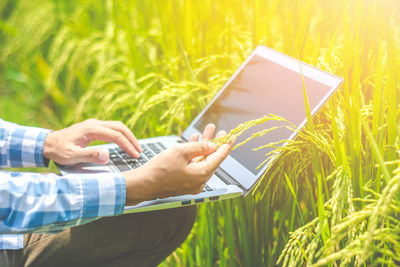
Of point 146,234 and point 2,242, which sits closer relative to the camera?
point 2,242

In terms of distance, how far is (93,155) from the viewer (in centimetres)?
125

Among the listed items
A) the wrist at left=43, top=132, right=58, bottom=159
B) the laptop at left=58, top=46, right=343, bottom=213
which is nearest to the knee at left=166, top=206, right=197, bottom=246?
the laptop at left=58, top=46, right=343, bottom=213

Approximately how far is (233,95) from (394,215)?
65cm

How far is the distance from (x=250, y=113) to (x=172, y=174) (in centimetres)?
45

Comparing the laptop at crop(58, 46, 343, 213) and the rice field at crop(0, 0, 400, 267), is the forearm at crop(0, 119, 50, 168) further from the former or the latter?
the rice field at crop(0, 0, 400, 267)

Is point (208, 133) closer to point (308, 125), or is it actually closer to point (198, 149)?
point (198, 149)

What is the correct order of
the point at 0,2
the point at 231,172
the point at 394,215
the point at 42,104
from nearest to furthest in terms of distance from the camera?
the point at 394,215 < the point at 231,172 < the point at 42,104 < the point at 0,2

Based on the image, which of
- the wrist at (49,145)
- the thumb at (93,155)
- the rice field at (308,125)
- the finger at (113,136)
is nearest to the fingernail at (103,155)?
the thumb at (93,155)

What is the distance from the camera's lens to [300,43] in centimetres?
134

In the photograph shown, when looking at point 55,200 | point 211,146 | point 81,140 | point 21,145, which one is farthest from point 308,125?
point 21,145

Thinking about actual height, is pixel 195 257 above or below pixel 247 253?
below

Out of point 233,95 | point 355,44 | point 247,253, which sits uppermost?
point 355,44

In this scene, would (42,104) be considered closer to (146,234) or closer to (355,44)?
(146,234)

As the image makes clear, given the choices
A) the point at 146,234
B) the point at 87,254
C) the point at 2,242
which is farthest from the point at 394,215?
the point at 2,242
